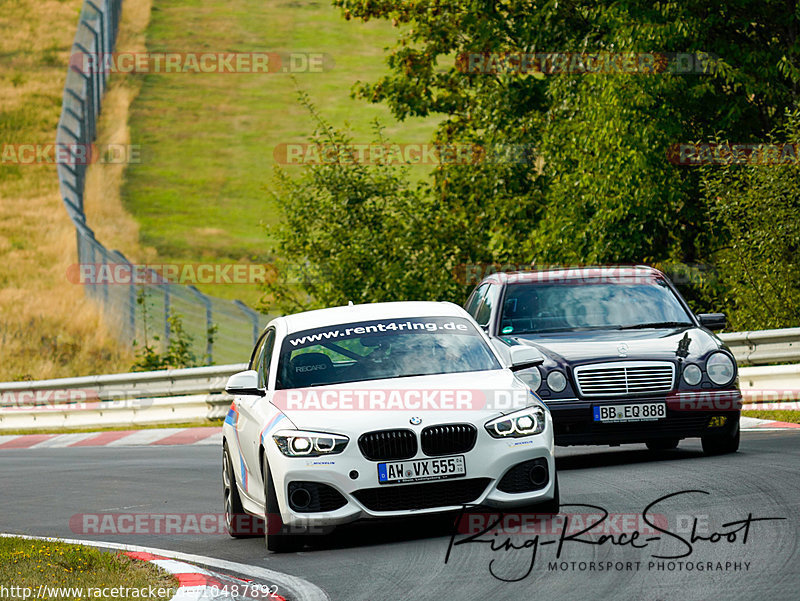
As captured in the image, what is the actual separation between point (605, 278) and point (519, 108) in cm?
1629

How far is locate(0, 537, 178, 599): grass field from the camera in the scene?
24.5 feet

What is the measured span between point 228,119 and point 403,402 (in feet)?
204

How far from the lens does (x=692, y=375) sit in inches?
461

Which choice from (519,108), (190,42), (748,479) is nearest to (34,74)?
(190,42)

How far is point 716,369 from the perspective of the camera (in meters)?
11.8

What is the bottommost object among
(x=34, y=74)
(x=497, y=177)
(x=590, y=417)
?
(x=34, y=74)

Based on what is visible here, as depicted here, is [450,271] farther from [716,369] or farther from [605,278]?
[716,369]

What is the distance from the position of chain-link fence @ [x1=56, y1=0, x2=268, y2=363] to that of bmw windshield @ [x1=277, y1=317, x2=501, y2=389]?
54.4ft
